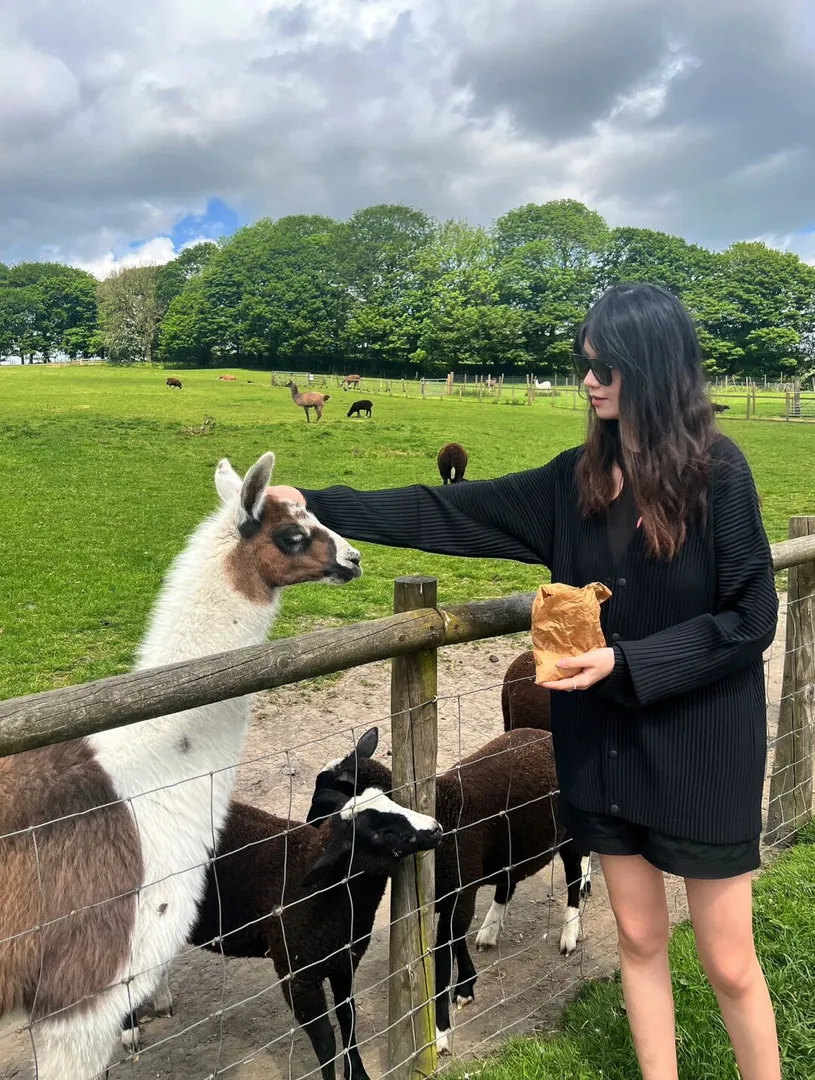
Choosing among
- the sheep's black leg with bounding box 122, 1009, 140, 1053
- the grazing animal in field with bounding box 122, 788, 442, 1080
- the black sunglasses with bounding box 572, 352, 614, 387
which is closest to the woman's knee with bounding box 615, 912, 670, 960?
the grazing animal in field with bounding box 122, 788, 442, 1080

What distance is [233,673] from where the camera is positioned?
2.11m

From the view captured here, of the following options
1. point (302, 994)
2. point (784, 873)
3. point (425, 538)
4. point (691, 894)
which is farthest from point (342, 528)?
point (784, 873)

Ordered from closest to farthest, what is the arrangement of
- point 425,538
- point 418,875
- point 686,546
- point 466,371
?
point 686,546 → point 425,538 → point 418,875 → point 466,371

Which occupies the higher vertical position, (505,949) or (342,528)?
(342,528)

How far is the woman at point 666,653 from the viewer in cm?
191

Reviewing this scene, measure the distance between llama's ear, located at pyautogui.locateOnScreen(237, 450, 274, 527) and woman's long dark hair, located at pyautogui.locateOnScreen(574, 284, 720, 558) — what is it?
1104mm

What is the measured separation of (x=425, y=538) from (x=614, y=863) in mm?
1052

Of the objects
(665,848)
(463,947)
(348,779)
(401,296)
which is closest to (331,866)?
(348,779)

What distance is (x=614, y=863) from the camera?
2.15 m

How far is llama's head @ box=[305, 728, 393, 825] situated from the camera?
10.3 ft

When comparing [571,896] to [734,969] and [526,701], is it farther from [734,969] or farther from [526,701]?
[734,969]

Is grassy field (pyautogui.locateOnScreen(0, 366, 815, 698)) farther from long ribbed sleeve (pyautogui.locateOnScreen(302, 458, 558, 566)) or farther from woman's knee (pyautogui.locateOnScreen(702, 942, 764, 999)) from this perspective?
woman's knee (pyautogui.locateOnScreen(702, 942, 764, 999))

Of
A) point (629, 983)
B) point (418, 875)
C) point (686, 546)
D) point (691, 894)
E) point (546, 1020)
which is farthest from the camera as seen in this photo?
point (546, 1020)

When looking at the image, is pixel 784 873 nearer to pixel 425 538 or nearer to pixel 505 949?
pixel 505 949
